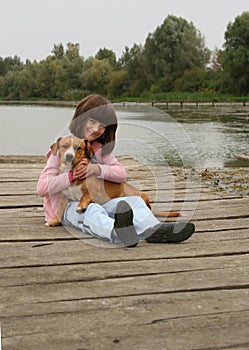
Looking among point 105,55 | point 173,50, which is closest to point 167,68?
point 173,50

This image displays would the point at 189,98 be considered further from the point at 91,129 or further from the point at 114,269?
the point at 114,269

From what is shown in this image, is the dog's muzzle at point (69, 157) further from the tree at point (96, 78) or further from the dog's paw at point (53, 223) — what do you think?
the tree at point (96, 78)

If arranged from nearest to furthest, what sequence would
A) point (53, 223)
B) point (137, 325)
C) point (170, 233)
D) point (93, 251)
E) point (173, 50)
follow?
point (137, 325), point (93, 251), point (170, 233), point (53, 223), point (173, 50)

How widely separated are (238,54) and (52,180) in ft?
144

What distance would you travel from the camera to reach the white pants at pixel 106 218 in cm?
273

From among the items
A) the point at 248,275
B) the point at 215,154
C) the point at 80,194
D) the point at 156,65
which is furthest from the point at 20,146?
the point at 156,65

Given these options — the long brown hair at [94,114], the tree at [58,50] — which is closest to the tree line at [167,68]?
the tree at [58,50]

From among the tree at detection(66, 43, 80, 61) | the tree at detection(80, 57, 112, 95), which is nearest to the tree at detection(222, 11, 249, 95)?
the tree at detection(80, 57, 112, 95)

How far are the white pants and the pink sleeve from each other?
0.45ft

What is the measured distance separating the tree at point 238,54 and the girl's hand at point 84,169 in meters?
43.3

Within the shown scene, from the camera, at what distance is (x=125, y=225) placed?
2.63 m

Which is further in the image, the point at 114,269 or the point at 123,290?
the point at 114,269

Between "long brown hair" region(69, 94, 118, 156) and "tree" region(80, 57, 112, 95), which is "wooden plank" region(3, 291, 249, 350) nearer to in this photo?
"long brown hair" region(69, 94, 118, 156)

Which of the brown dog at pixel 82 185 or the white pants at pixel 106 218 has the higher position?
the brown dog at pixel 82 185
